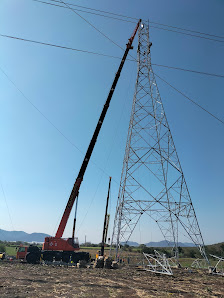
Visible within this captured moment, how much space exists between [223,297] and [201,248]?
12102mm

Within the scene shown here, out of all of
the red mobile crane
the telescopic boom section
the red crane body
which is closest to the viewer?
the red mobile crane

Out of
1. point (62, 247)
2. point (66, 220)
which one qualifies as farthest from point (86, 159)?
point (62, 247)

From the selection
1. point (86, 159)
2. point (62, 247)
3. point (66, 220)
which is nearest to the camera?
point (62, 247)

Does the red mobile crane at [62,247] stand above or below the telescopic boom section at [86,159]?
below

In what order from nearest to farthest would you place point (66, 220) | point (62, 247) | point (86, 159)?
1. point (62, 247)
2. point (66, 220)
3. point (86, 159)

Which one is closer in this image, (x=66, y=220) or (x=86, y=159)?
(x=66, y=220)

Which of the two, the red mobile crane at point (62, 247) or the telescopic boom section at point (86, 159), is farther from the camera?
the telescopic boom section at point (86, 159)

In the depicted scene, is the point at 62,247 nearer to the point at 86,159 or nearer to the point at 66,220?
the point at 66,220

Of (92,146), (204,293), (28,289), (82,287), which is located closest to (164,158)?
(92,146)

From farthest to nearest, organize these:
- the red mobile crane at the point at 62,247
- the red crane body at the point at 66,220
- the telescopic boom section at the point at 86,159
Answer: the telescopic boom section at the point at 86,159, the red crane body at the point at 66,220, the red mobile crane at the point at 62,247

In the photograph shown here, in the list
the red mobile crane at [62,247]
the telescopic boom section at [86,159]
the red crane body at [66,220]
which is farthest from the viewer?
the telescopic boom section at [86,159]

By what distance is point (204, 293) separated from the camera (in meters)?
12.0

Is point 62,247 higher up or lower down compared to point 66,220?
lower down

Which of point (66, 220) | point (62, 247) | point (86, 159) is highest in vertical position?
point (86, 159)
